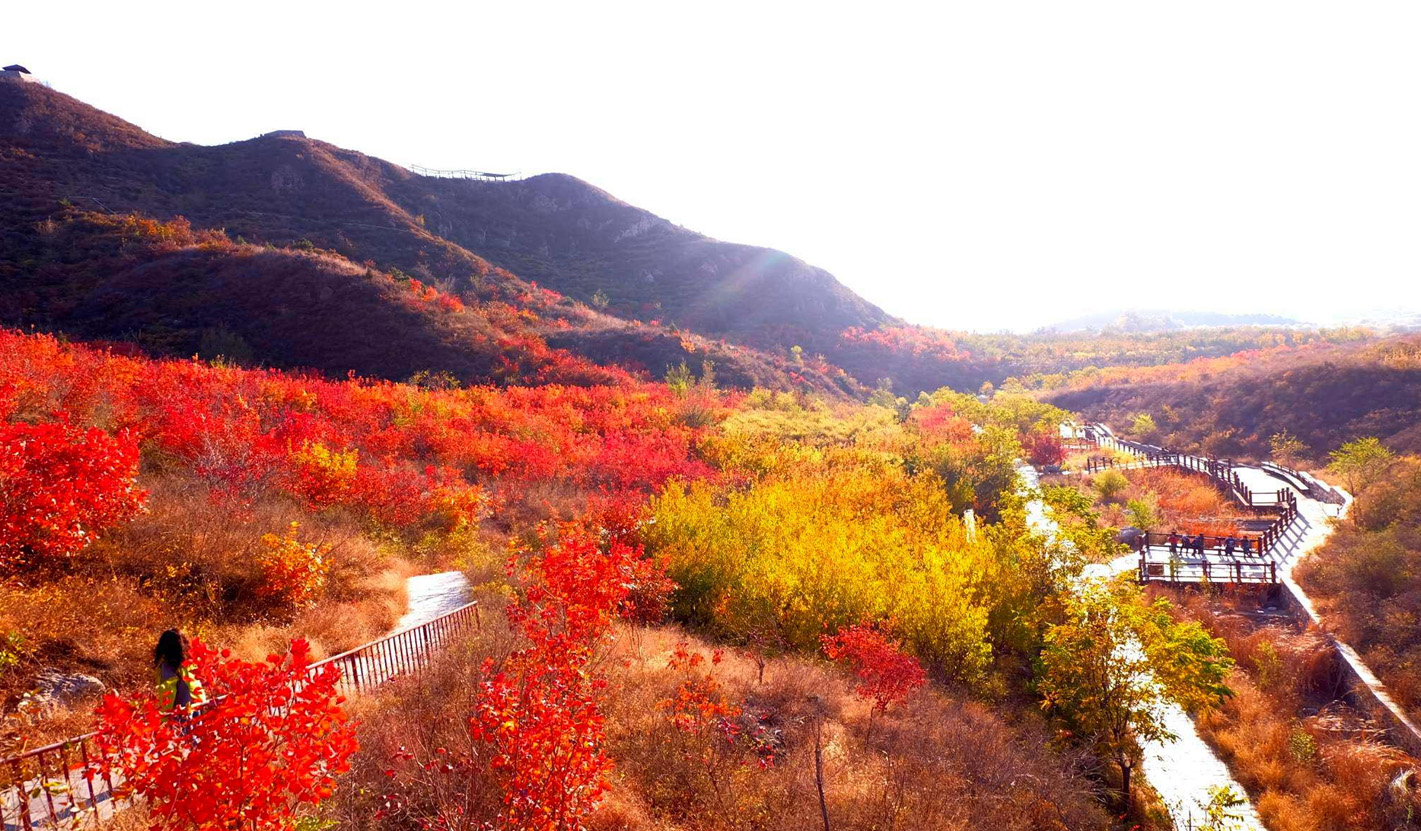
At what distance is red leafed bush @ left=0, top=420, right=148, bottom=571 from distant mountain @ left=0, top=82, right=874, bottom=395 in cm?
2759

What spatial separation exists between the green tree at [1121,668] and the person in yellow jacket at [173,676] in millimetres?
11800

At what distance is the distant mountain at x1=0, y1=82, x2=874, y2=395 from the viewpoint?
1396 inches

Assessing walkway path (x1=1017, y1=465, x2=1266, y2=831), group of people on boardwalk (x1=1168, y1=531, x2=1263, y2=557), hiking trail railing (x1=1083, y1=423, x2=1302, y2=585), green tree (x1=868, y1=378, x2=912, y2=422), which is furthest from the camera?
green tree (x1=868, y1=378, x2=912, y2=422)

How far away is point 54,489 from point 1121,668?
16.0m

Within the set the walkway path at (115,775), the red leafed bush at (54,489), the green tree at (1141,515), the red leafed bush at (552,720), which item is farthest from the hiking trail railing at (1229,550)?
the red leafed bush at (54,489)

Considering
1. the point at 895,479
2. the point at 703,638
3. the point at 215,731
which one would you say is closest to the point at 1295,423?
the point at 895,479

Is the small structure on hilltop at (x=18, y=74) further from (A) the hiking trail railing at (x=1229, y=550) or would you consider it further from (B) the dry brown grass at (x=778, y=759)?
(A) the hiking trail railing at (x=1229, y=550)

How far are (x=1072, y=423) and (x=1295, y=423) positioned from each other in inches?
555

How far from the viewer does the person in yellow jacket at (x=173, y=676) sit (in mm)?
5460

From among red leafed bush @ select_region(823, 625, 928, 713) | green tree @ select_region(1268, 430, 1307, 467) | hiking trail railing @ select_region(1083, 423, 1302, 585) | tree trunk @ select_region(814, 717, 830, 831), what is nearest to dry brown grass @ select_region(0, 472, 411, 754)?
tree trunk @ select_region(814, 717, 830, 831)

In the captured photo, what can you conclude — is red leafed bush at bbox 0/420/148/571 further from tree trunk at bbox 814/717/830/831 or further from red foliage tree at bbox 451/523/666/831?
tree trunk at bbox 814/717/830/831

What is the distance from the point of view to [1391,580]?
A: 16.5 meters

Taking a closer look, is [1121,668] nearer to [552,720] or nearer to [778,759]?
[778,759]

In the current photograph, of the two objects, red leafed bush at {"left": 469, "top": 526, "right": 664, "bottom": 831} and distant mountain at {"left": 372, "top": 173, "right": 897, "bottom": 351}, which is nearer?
red leafed bush at {"left": 469, "top": 526, "right": 664, "bottom": 831}
